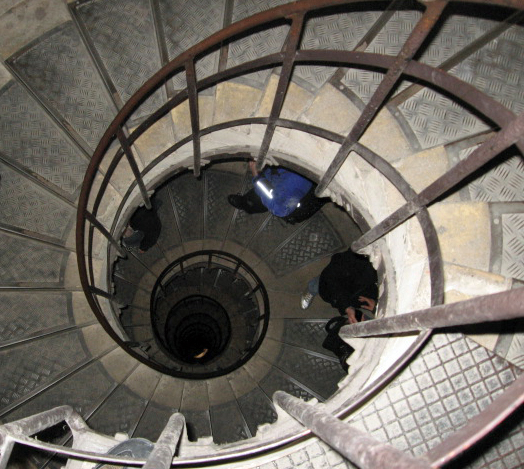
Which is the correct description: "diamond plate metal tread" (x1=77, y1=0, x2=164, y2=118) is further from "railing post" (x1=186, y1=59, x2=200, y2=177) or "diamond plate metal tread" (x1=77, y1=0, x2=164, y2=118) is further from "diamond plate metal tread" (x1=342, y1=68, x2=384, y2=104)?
"diamond plate metal tread" (x1=342, y1=68, x2=384, y2=104)

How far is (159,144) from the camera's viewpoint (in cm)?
431

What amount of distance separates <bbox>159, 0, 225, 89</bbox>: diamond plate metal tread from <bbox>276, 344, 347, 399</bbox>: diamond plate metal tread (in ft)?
15.4

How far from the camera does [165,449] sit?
215 centimetres

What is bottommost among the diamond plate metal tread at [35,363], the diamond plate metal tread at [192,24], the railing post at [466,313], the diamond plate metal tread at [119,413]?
the railing post at [466,313]

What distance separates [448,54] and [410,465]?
3.35 meters

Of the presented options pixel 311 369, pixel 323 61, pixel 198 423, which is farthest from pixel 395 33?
pixel 198 423

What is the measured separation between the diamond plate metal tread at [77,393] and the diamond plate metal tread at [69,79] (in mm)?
2982

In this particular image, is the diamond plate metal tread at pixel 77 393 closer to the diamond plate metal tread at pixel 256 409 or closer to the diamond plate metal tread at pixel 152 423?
the diamond plate metal tread at pixel 152 423

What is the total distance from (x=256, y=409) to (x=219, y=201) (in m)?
3.59

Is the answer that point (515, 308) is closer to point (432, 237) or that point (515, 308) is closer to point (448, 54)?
point (432, 237)

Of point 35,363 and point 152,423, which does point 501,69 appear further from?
point 152,423

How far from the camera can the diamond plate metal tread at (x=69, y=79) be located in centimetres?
398

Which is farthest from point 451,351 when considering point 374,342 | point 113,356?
point 113,356

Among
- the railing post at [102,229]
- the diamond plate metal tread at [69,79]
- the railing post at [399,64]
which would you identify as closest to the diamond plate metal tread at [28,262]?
the railing post at [102,229]
